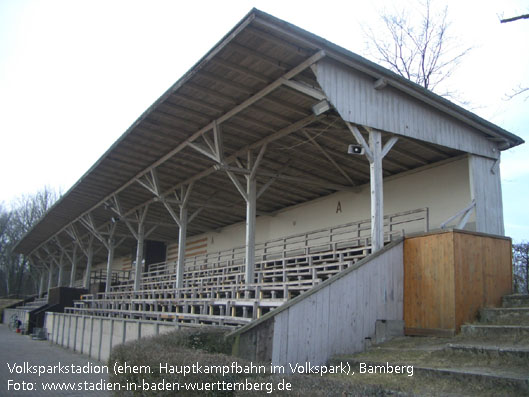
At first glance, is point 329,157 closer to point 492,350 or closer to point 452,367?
point 492,350

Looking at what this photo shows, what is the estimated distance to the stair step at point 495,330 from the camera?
7.61 metres

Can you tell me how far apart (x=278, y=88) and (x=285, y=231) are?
10.4 metres

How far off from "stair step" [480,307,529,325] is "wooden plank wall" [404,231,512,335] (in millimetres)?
204

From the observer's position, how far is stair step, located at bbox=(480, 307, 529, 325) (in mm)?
8398

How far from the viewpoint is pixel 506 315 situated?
8.95m

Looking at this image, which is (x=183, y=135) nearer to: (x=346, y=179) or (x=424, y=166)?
(x=346, y=179)

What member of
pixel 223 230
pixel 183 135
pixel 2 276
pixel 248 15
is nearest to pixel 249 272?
pixel 183 135

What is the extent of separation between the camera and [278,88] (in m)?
11.2

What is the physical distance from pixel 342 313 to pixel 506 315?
292 centimetres

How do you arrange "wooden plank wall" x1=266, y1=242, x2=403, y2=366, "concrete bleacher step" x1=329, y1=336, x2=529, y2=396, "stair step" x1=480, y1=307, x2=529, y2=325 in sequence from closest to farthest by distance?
"concrete bleacher step" x1=329, y1=336, x2=529, y2=396 → "wooden plank wall" x1=266, y1=242, x2=403, y2=366 → "stair step" x1=480, y1=307, x2=529, y2=325

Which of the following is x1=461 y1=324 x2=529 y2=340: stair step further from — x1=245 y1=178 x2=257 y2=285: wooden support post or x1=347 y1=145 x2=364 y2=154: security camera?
x1=245 y1=178 x2=257 y2=285: wooden support post

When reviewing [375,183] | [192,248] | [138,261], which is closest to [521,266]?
[375,183]

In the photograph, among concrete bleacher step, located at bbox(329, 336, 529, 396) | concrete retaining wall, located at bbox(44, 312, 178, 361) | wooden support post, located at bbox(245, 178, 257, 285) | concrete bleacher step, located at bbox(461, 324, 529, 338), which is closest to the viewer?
concrete bleacher step, located at bbox(329, 336, 529, 396)

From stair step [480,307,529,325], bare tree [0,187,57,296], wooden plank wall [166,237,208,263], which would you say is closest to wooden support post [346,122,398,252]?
stair step [480,307,529,325]
